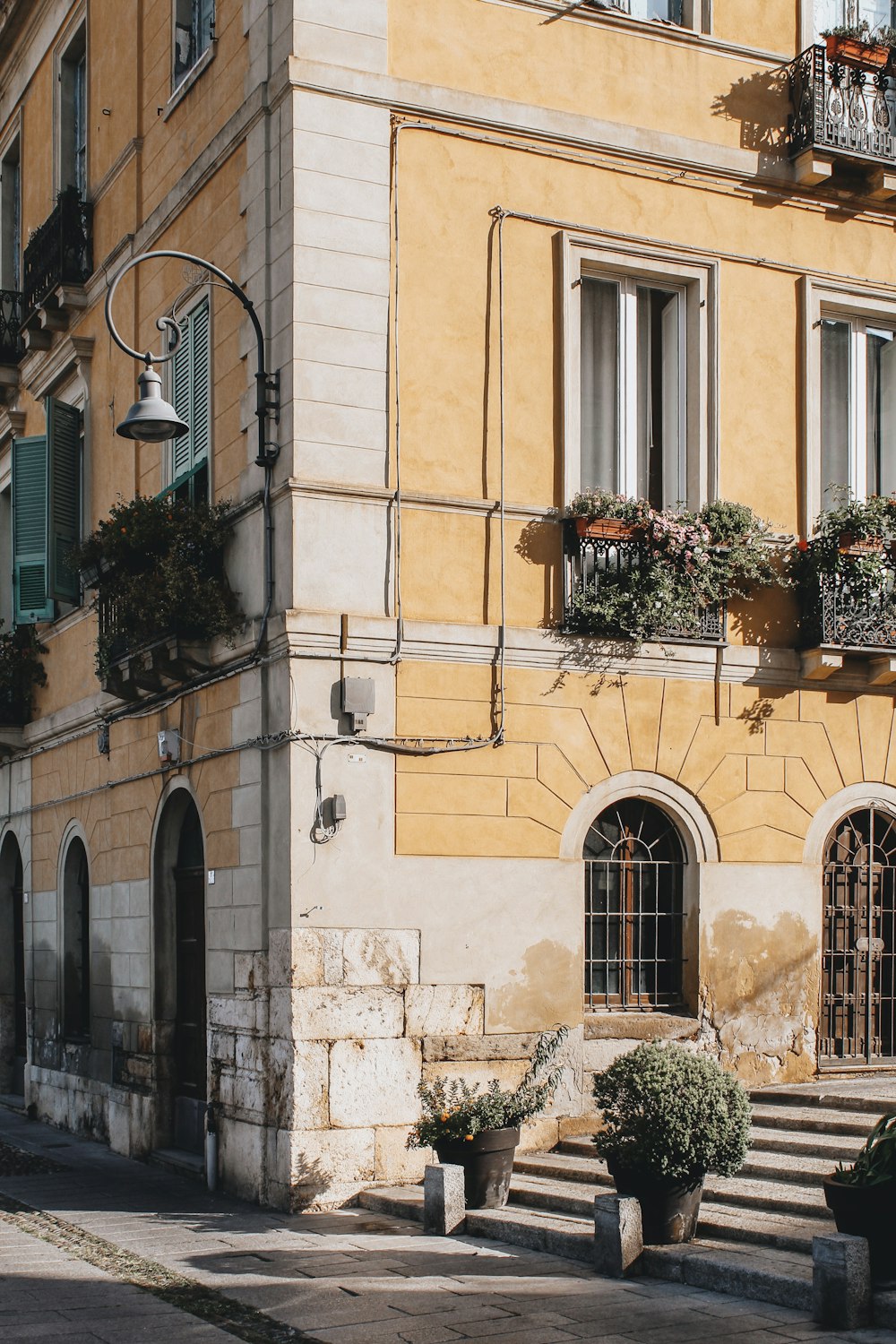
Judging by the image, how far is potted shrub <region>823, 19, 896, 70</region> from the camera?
14.2 m

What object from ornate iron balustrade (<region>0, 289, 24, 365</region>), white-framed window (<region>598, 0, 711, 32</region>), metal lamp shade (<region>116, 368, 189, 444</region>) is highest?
white-framed window (<region>598, 0, 711, 32</region>)

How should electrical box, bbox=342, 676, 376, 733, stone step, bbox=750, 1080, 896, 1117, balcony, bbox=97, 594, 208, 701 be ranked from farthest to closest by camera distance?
balcony, bbox=97, 594, 208, 701 → electrical box, bbox=342, 676, 376, 733 → stone step, bbox=750, 1080, 896, 1117

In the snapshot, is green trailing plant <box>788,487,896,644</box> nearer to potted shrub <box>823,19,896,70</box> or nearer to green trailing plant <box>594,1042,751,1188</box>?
potted shrub <box>823,19,896,70</box>

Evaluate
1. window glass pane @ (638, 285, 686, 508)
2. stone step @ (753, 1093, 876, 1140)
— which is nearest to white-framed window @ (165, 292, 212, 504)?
window glass pane @ (638, 285, 686, 508)

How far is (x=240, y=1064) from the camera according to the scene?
497 inches

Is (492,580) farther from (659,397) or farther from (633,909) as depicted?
(633,909)

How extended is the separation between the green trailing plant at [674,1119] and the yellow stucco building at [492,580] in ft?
8.56

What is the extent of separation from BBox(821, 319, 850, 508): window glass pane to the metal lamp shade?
5.70m

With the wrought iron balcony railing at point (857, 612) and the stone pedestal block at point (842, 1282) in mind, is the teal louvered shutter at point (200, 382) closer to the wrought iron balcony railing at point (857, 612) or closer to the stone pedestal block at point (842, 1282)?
the wrought iron balcony railing at point (857, 612)

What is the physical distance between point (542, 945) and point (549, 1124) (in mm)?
1313

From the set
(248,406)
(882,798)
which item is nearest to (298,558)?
(248,406)

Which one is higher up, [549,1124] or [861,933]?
[861,933]

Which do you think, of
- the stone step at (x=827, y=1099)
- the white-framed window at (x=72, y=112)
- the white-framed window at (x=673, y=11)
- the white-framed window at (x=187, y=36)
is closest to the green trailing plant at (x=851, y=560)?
the stone step at (x=827, y=1099)

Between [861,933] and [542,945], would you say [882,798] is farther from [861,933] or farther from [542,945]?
[542,945]
